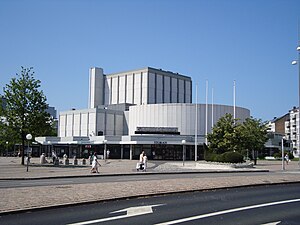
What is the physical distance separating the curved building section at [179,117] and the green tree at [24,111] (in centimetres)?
4095

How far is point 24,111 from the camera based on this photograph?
135 feet

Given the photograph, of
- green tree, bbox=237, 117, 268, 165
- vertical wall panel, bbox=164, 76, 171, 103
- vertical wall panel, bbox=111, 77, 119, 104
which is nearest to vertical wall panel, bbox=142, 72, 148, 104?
vertical wall panel, bbox=164, 76, 171, 103

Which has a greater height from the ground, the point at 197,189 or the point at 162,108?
the point at 162,108

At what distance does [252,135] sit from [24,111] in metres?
31.5

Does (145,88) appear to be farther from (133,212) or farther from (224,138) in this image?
(133,212)

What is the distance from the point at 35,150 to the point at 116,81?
1283 inches

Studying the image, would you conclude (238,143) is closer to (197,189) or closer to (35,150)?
(197,189)

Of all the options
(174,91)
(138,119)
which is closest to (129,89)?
(174,91)

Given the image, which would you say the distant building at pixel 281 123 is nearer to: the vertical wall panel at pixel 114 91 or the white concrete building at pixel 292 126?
the white concrete building at pixel 292 126

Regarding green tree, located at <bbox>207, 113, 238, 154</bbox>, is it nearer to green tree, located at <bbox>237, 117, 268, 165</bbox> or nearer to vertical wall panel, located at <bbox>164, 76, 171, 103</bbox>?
green tree, located at <bbox>237, 117, 268, 165</bbox>

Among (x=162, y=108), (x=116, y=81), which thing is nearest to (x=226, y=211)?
(x=162, y=108)

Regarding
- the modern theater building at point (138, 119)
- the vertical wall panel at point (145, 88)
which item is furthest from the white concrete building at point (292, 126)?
the vertical wall panel at point (145, 88)

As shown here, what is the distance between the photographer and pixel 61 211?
10.9 meters

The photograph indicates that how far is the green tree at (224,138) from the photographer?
5147 cm
